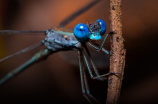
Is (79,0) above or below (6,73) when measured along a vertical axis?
above

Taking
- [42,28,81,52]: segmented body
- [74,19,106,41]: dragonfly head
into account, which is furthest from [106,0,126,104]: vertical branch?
[42,28,81,52]: segmented body

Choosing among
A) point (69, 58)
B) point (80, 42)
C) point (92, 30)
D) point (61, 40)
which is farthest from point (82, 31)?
point (69, 58)

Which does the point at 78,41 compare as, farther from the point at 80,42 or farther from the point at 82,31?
the point at 82,31

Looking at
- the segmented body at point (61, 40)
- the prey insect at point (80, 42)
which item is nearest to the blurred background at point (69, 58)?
the prey insect at point (80, 42)

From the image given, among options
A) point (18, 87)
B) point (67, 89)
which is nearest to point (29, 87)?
point (18, 87)

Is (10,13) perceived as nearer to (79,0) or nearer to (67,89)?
(79,0)

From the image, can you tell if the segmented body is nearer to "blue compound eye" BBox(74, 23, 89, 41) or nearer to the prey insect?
the prey insect

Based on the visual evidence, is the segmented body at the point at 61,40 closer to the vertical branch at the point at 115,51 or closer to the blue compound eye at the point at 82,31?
the blue compound eye at the point at 82,31
